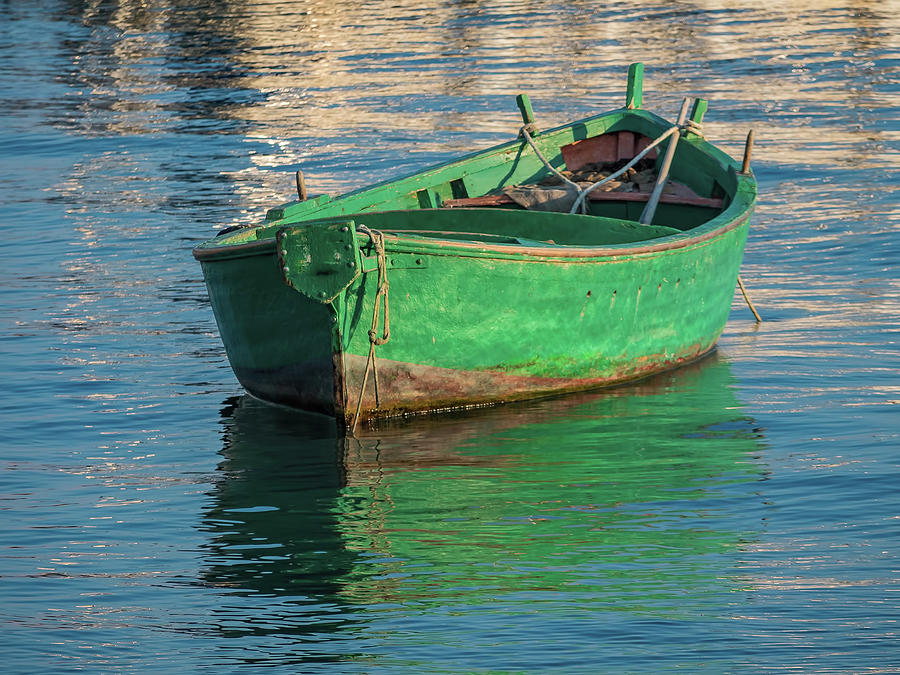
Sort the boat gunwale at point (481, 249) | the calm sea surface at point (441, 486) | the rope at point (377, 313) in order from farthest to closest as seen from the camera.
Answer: the boat gunwale at point (481, 249) → the rope at point (377, 313) → the calm sea surface at point (441, 486)

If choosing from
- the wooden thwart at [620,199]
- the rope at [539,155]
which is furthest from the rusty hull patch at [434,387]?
the wooden thwart at [620,199]

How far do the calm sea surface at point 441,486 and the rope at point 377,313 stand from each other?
1.12 ft

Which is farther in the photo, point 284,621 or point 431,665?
point 284,621

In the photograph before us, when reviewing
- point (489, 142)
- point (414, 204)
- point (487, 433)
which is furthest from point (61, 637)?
point (489, 142)

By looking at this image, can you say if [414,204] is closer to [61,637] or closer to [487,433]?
[487,433]

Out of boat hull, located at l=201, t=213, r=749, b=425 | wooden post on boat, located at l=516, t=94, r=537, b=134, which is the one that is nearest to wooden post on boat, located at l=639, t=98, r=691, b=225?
wooden post on boat, located at l=516, t=94, r=537, b=134

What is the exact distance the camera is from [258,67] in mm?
30312

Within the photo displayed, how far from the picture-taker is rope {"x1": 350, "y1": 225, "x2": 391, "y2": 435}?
27.4ft

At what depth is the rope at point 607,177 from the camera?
11.7 m

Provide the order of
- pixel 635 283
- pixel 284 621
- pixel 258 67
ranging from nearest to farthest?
pixel 284 621
pixel 635 283
pixel 258 67

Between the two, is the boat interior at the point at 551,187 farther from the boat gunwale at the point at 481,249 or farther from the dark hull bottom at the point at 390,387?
the dark hull bottom at the point at 390,387

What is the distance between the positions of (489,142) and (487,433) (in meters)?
11.7

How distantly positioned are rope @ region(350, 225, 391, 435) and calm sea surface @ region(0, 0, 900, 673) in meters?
0.34

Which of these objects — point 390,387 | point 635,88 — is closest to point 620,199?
point 635,88
